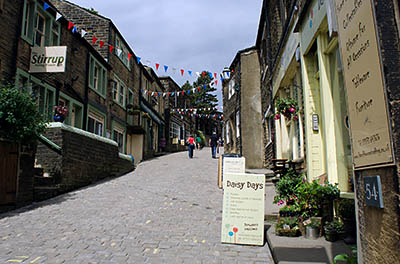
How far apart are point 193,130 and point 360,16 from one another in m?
43.5

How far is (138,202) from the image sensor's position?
→ 9.27 m

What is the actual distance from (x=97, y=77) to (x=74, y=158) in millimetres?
7220

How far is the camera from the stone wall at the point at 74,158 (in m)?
10.2

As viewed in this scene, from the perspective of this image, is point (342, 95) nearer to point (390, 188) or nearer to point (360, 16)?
point (360, 16)

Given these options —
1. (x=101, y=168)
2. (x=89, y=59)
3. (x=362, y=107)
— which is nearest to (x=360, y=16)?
(x=362, y=107)

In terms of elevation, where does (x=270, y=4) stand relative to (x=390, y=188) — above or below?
above

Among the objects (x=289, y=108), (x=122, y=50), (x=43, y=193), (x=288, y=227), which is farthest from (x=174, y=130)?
(x=288, y=227)

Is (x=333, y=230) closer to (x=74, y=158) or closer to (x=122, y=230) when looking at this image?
(x=122, y=230)

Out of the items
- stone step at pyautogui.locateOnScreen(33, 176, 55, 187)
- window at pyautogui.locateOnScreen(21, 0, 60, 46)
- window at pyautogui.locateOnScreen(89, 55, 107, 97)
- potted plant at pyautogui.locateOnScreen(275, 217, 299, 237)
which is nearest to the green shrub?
stone step at pyautogui.locateOnScreen(33, 176, 55, 187)

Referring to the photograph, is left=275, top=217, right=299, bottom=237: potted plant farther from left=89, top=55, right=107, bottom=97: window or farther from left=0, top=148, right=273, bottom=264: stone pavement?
left=89, top=55, right=107, bottom=97: window

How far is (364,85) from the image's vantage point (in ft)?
9.99

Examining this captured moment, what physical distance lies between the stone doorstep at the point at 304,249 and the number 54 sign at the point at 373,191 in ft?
4.92

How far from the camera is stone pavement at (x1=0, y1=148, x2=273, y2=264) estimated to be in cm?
498

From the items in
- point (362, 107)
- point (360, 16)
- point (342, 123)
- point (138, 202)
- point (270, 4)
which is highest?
point (270, 4)
